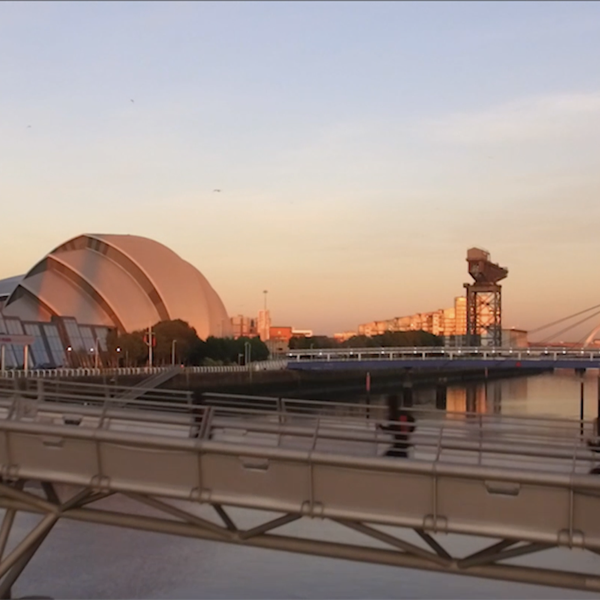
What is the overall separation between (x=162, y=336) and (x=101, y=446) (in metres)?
52.5

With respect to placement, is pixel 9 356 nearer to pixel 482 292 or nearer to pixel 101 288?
pixel 101 288

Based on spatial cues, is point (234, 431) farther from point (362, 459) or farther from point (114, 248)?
point (114, 248)

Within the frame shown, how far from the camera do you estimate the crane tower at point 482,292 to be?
247 ft

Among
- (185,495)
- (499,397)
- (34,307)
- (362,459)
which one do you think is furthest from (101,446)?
(34,307)

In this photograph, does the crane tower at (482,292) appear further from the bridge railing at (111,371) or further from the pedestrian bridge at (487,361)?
the pedestrian bridge at (487,361)

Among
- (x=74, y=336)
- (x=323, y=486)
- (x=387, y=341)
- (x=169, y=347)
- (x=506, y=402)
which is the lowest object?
(x=506, y=402)

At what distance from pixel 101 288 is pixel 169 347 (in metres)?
6.94

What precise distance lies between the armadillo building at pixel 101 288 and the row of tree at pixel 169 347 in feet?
5.11

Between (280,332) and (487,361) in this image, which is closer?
(487,361)

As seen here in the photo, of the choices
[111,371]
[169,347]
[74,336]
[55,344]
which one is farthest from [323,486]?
[169,347]

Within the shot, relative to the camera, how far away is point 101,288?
209 feet

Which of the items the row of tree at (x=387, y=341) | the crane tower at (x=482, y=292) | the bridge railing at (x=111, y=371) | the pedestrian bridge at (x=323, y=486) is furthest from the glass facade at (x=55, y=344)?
the pedestrian bridge at (x=323, y=486)

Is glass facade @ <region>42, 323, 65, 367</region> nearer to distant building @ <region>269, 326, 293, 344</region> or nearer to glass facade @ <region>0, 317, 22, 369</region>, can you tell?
glass facade @ <region>0, 317, 22, 369</region>

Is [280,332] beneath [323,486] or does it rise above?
above
